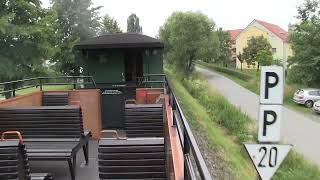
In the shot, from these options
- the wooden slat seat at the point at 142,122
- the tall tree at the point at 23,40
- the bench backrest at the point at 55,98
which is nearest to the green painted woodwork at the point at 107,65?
the bench backrest at the point at 55,98

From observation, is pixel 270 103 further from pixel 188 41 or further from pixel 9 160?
pixel 188 41

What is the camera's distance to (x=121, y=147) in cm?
501

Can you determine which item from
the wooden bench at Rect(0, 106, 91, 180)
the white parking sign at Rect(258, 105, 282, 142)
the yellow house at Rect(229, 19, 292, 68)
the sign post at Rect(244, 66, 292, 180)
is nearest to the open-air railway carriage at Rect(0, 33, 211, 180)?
the wooden bench at Rect(0, 106, 91, 180)

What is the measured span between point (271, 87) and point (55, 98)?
696 cm

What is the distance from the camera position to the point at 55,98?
35.6ft

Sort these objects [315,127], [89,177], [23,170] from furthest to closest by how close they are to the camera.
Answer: [315,127] < [89,177] < [23,170]

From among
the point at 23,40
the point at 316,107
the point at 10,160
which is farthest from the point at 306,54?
the point at 10,160

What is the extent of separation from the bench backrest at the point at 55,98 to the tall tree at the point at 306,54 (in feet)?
100

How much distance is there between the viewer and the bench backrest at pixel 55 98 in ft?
35.3

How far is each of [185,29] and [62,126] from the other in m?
48.3

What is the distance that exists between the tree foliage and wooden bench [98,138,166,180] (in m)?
21.8

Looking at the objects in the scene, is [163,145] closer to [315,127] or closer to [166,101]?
[166,101]

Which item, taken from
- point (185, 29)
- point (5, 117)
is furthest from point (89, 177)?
point (185, 29)

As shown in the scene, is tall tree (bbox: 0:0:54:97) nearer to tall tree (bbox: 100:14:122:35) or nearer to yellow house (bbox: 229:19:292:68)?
tall tree (bbox: 100:14:122:35)
